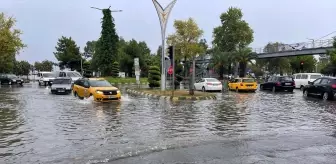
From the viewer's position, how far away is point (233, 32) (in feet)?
256

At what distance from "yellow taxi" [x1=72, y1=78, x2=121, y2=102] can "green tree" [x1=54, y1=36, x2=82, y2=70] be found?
6441 cm

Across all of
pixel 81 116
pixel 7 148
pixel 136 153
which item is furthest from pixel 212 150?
pixel 81 116

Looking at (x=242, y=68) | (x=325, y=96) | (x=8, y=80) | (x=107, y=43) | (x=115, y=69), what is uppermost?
(x=107, y=43)

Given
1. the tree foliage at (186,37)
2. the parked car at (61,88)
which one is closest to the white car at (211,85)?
the parked car at (61,88)

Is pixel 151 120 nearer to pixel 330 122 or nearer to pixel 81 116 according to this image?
pixel 81 116

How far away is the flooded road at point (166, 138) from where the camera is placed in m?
7.50

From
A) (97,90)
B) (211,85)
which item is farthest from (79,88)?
(211,85)

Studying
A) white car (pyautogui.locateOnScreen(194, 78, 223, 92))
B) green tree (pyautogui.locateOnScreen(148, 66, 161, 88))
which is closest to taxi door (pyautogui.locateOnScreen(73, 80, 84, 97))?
green tree (pyautogui.locateOnScreen(148, 66, 161, 88))

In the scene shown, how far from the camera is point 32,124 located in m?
12.1

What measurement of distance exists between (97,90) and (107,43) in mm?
45025

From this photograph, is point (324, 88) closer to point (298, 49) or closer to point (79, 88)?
point (79, 88)

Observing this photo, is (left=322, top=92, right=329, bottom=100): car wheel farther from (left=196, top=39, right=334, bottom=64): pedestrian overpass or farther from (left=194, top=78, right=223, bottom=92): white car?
(left=196, top=39, right=334, bottom=64): pedestrian overpass

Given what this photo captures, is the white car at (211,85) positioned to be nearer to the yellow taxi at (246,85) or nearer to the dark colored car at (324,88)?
the yellow taxi at (246,85)

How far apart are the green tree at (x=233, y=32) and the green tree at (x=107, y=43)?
971 inches
